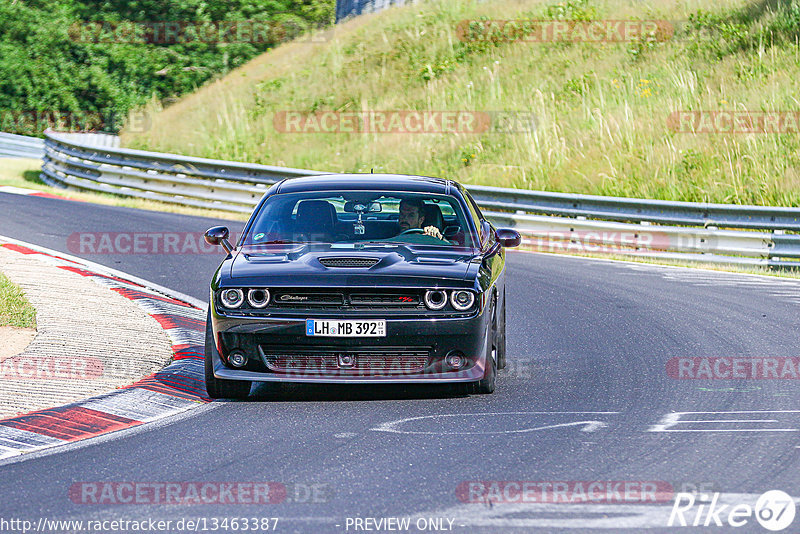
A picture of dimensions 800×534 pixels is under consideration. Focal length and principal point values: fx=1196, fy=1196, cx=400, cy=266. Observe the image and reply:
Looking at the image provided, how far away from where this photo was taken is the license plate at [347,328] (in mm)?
7621

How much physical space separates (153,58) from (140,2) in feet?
11.7

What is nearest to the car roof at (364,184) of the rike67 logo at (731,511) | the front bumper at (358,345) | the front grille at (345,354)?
the front bumper at (358,345)

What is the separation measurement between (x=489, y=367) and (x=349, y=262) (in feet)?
3.84

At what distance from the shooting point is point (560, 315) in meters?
12.4

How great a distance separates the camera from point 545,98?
29.7 m

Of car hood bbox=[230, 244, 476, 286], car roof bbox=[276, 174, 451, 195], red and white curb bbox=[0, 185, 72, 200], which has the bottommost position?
red and white curb bbox=[0, 185, 72, 200]

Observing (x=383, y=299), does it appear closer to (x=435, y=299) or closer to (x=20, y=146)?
(x=435, y=299)

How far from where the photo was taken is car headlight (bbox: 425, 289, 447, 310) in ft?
25.3

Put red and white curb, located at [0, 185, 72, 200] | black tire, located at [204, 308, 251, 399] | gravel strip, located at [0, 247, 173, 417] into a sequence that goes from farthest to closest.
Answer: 1. red and white curb, located at [0, 185, 72, 200]
2. gravel strip, located at [0, 247, 173, 417]
3. black tire, located at [204, 308, 251, 399]

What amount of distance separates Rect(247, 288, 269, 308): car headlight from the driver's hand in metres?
1.68

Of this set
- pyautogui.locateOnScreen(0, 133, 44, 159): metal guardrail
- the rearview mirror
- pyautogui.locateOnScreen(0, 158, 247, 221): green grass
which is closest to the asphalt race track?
the rearview mirror

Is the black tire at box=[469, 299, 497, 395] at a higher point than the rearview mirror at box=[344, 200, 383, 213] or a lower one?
lower

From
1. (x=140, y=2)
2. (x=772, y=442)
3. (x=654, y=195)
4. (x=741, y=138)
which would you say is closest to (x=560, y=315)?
(x=772, y=442)

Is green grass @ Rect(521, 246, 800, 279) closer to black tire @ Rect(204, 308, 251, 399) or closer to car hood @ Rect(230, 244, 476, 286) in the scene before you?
car hood @ Rect(230, 244, 476, 286)
